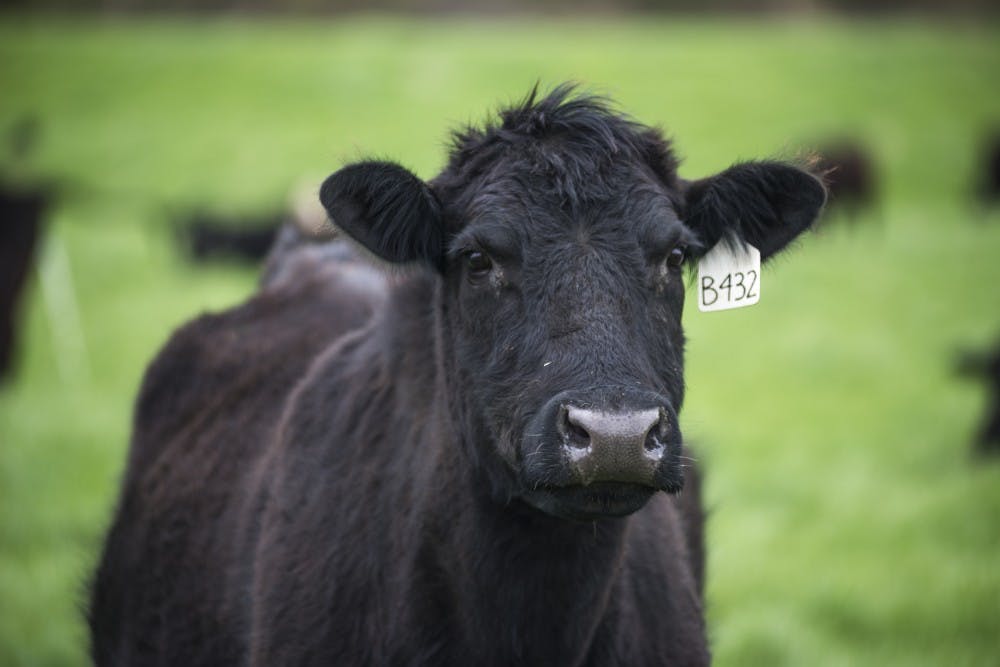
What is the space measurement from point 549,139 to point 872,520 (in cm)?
619

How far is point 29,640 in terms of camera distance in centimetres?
653

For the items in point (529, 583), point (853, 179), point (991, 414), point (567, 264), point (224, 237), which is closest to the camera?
point (567, 264)

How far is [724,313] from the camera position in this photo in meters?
16.9

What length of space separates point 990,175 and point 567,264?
2968 cm

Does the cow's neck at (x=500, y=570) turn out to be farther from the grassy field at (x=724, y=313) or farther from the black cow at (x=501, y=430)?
the grassy field at (x=724, y=313)

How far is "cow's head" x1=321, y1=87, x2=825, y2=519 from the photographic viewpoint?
9.59 feet

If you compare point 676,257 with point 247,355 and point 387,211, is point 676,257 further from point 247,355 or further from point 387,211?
point 247,355

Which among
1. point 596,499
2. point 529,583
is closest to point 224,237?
point 529,583

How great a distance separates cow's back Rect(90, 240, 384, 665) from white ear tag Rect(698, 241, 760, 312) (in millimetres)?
1565

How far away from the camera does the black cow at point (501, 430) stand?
3.06m

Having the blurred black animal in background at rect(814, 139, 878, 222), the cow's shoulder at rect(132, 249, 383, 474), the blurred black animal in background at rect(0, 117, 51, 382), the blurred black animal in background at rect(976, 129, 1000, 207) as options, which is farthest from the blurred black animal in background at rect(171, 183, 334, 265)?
the cow's shoulder at rect(132, 249, 383, 474)

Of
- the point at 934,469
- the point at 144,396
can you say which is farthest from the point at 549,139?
the point at 934,469

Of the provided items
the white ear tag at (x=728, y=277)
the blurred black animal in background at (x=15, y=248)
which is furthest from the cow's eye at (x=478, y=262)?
the blurred black animal in background at (x=15, y=248)

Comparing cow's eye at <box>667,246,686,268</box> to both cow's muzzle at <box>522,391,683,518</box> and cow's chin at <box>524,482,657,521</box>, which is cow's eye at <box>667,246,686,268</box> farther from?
cow's chin at <box>524,482,657,521</box>
